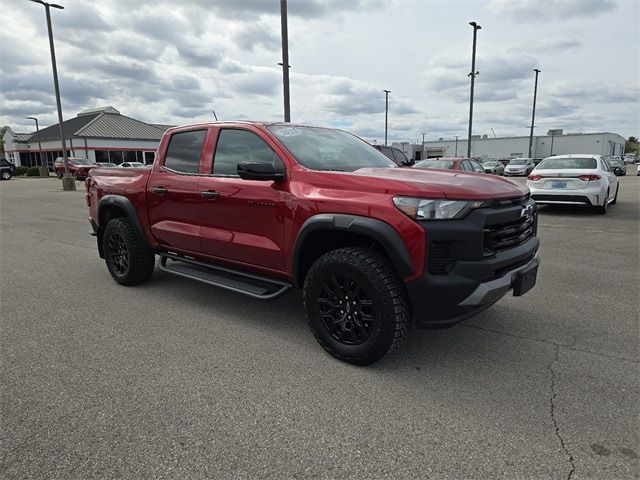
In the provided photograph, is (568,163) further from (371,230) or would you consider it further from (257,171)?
(257,171)

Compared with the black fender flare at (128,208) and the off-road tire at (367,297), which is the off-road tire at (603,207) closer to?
the off-road tire at (367,297)

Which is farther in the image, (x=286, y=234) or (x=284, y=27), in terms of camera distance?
(x=284, y=27)

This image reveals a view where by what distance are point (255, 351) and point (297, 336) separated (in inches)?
17.4

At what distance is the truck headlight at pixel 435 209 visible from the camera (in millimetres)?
2965

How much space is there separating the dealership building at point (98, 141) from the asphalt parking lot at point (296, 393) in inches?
1731

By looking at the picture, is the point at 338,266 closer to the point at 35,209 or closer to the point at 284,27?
the point at 284,27

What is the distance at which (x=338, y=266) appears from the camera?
326 cm

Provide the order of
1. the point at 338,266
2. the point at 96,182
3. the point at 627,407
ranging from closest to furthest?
the point at 627,407, the point at 338,266, the point at 96,182

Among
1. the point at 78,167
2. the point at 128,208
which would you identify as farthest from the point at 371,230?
the point at 78,167

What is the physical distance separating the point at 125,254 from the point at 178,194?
1317 millimetres

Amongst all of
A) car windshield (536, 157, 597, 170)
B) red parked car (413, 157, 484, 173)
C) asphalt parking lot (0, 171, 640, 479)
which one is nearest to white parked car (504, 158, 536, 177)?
red parked car (413, 157, 484, 173)

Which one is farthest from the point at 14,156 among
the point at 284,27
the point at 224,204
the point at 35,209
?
the point at 224,204

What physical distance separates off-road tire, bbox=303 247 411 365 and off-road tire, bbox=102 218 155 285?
2.62m

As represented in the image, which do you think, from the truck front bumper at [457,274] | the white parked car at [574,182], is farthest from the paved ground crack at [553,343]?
the white parked car at [574,182]
